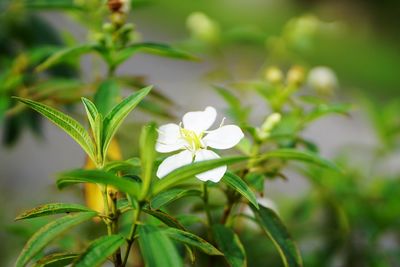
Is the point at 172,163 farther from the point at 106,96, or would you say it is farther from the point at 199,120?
the point at 106,96

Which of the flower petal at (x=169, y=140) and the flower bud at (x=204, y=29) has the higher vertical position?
the flower bud at (x=204, y=29)

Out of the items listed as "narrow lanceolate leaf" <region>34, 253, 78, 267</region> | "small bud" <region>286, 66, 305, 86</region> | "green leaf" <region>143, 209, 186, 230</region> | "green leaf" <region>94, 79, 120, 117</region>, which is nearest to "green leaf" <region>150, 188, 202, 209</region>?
"green leaf" <region>143, 209, 186, 230</region>

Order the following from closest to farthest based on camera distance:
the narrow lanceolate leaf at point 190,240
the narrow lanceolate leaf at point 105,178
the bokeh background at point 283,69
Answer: the narrow lanceolate leaf at point 105,178, the narrow lanceolate leaf at point 190,240, the bokeh background at point 283,69

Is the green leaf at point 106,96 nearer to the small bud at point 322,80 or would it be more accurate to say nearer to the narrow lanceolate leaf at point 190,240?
the narrow lanceolate leaf at point 190,240

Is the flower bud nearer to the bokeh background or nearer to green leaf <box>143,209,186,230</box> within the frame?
the bokeh background

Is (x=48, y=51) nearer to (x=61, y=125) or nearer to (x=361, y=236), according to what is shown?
(x=61, y=125)

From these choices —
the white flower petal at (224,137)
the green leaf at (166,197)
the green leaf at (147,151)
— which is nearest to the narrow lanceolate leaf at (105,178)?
the green leaf at (147,151)

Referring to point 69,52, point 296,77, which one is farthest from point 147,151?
point 296,77
